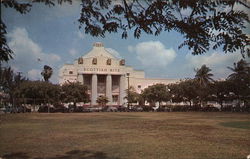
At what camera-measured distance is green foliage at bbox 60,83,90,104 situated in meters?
43.1

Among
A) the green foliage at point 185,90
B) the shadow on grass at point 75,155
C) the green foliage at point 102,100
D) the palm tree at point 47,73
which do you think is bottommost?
the shadow on grass at point 75,155

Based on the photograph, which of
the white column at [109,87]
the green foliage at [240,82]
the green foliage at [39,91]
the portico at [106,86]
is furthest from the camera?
the white column at [109,87]

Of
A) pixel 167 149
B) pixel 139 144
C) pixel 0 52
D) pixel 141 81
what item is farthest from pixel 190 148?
pixel 141 81

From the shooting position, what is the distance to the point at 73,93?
42969mm

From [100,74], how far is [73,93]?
21.2 m

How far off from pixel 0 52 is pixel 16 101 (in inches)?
1627

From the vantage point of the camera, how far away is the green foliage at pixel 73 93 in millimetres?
43072

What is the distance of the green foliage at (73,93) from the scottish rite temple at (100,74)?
1563 cm

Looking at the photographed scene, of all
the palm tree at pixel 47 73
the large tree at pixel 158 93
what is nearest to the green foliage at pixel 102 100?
the large tree at pixel 158 93

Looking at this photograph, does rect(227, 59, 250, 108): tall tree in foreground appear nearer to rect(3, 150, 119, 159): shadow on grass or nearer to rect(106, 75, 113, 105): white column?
rect(106, 75, 113, 105): white column

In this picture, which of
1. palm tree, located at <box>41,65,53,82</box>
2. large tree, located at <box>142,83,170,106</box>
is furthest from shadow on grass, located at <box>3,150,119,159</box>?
palm tree, located at <box>41,65,53,82</box>

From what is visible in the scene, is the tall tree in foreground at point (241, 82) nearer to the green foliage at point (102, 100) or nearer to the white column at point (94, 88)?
the green foliage at point (102, 100)

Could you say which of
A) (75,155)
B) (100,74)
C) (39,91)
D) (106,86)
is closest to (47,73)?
(100,74)

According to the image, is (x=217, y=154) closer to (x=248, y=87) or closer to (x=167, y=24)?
(x=167, y=24)
